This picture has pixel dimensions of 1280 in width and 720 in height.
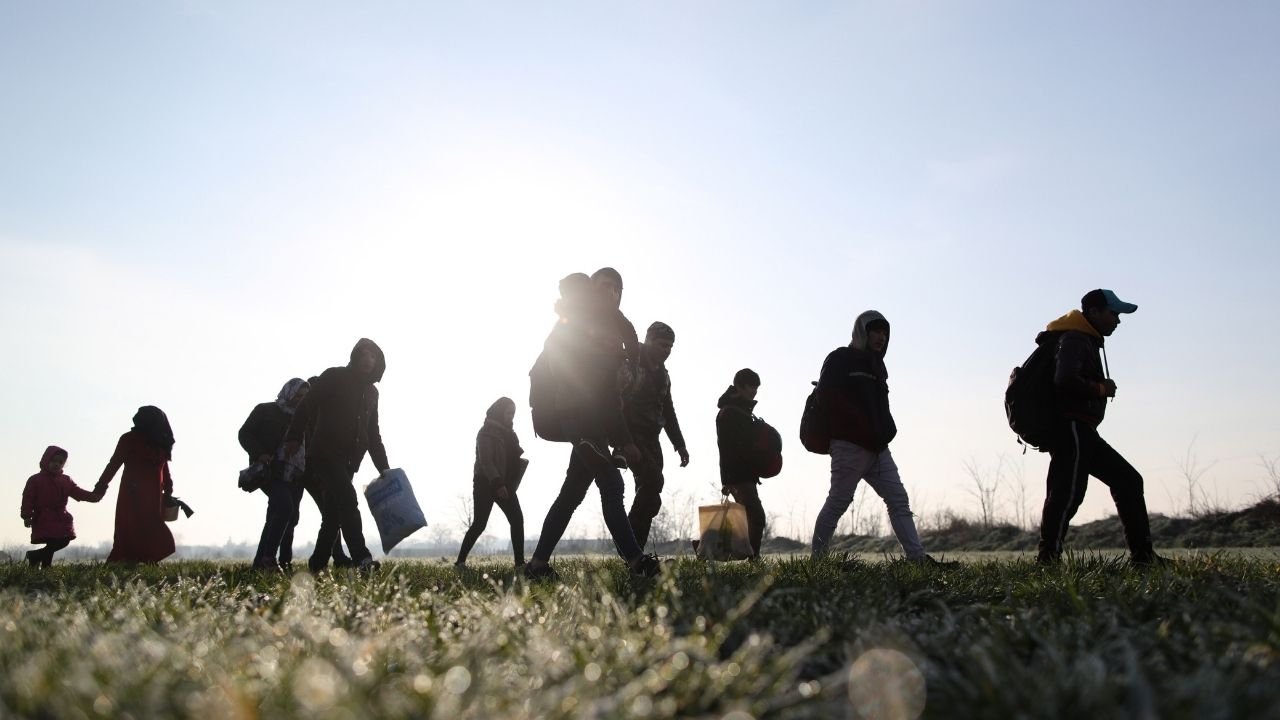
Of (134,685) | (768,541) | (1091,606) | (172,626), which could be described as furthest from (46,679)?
(768,541)

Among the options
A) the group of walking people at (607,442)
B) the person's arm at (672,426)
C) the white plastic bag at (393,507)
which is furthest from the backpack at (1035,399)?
the white plastic bag at (393,507)

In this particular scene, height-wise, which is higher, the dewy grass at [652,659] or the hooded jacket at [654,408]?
the hooded jacket at [654,408]

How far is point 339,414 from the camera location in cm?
797

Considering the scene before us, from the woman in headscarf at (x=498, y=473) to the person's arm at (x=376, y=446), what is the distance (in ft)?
7.52

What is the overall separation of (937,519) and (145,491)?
49.2ft

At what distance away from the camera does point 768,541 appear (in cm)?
2289

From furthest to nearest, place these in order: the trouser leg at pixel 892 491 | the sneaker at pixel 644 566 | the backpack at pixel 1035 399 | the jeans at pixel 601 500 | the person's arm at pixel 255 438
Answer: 1. the person's arm at pixel 255 438
2. the trouser leg at pixel 892 491
3. the backpack at pixel 1035 399
4. the jeans at pixel 601 500
5. the sneaker at pixel 644 566

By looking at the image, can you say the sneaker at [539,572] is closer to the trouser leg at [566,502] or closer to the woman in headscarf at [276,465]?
the trouser leg at [566,502]

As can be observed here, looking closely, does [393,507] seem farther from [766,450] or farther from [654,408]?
[766,450]

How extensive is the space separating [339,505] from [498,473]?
299 centimetres

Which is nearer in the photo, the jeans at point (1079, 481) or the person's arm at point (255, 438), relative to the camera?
the jeans at point (1079, 481)

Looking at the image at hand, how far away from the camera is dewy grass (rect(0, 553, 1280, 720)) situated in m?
1.71

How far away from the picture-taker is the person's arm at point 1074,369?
6.93m

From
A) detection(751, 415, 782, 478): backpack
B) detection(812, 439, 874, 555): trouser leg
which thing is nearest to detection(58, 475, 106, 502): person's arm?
detection(751, 415, 782, 478): backpack
